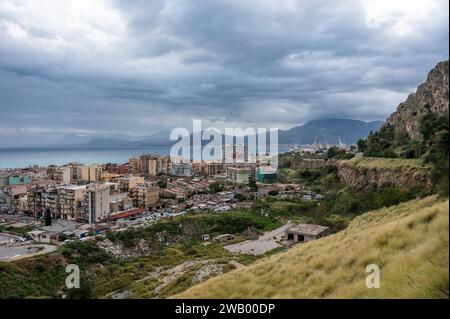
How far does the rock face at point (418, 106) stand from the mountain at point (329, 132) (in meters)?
88.8

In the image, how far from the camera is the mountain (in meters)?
125

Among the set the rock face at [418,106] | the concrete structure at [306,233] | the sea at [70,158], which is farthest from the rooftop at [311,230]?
the sea at [70,158]

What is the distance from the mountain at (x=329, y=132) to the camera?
12451cm

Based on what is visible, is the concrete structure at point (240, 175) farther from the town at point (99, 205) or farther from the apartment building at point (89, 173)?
the apartment building at point (89, 173)

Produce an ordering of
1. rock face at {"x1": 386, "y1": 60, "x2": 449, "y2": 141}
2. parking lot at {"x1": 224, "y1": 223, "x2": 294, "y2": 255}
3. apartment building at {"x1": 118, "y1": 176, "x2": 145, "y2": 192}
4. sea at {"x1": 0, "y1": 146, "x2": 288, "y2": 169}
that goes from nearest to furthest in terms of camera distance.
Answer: parking lot at {"x1": 224, "y1": 223, "x2": 294, "y2": 255} < rock face at {"x1": 386, "y1": 60, "x2": 449, "y2": 141} < apartment building at {"x1": 118, "y1": 176, "x2": 145, "y2": 192} < sea at {"x1": 0, "y1": 146, "x2": 288, "y2": 169}

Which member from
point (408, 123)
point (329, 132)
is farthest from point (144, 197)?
point (329, 132)

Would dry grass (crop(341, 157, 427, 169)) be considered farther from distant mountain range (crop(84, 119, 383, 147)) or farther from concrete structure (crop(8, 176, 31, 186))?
distant mountain range (crop(84, 119, 383, 147))

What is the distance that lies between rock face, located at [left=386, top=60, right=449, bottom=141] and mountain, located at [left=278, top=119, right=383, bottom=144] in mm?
88766

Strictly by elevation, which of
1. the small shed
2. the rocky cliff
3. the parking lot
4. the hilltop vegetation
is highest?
the hilltop vegetation

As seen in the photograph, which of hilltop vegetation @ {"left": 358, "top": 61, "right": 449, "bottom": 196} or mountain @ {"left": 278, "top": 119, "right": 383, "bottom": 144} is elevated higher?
mountain @ {"left": 278, "top": 119, "right": 383, "bottom": 144}

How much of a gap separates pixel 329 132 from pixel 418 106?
115m

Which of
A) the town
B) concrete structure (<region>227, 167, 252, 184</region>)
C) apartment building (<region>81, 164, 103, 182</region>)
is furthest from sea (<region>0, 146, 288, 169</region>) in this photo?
the town

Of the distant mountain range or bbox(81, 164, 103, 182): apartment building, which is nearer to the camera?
bbox(81, 164, 103, 182): apartment building

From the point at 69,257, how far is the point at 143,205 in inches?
560
